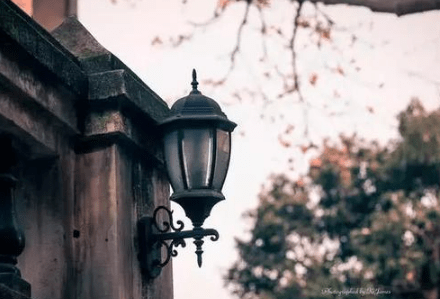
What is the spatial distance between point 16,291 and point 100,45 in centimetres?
216

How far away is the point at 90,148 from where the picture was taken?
586 centimetres

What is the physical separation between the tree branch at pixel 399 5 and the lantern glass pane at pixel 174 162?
157 centimetres

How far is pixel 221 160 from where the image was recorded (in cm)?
596

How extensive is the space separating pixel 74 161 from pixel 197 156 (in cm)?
71

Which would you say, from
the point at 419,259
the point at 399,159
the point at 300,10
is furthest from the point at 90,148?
the point at 399,159

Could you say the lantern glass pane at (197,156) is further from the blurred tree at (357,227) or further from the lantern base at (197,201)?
the blurred tree at (357,227)

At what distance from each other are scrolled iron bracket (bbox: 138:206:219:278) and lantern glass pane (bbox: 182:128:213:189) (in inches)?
10.5

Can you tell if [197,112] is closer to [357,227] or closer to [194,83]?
[194,83]

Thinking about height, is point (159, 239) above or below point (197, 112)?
below

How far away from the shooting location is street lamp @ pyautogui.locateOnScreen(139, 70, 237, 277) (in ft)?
19.2

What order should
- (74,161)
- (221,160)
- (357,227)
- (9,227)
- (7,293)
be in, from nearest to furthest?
1. (7,293)
2. (9,227)
3. (74,161)
4. (221,160)
5. (357,227)

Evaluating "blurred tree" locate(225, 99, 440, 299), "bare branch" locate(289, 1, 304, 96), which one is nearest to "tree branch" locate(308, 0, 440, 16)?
"bare branch" locate(289, 1, 304, 96)

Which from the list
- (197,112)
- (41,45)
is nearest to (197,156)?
(197,112)

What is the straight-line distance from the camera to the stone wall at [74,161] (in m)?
5.33
